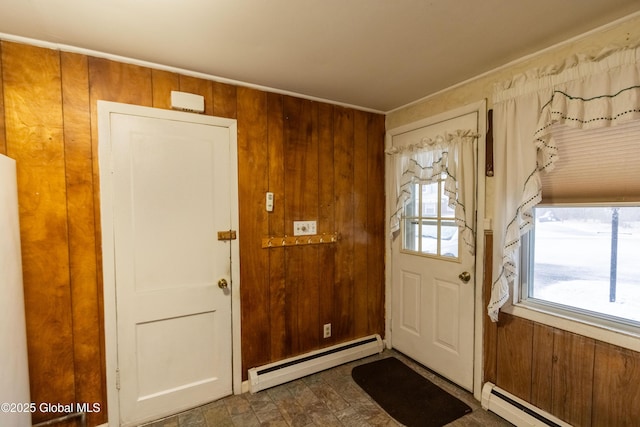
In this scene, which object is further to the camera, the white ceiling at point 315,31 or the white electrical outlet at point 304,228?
the white electrical outlet at point 304,228

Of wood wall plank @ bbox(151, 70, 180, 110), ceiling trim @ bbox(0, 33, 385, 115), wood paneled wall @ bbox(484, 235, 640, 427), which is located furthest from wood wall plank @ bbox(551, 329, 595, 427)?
wood wall plank @ bbox(151, 70, 180, 110)

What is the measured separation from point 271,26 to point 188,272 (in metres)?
1.59

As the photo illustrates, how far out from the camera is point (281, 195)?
2334 mm

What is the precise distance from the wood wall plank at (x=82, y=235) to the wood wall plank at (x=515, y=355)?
8.37 ft

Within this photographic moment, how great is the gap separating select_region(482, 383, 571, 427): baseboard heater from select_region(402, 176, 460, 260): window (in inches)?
36.5

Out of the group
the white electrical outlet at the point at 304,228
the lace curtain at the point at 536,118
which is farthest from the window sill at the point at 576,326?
the white electrical outlet at the point at 304,228

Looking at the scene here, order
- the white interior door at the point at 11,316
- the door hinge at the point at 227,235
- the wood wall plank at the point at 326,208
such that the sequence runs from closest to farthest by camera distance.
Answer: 1. the white interior door at the point at 11,316
2. the door hinge at the point at 227,235
3. the wood wall plank at the point at 326,208

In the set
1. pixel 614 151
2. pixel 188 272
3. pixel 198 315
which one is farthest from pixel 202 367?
pixel 614 151

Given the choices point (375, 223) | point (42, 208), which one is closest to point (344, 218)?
point (375, 223)

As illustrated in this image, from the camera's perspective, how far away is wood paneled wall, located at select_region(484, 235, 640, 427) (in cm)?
146

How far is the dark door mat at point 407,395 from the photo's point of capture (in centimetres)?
194

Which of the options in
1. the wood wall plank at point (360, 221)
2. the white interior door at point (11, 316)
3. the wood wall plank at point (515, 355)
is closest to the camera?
the white interior door at point (11, 316)

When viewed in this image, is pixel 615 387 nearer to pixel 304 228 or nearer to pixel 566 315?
pixel 566 315

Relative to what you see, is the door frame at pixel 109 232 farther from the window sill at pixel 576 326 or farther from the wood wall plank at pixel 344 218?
the window sill at pixel 576 326
